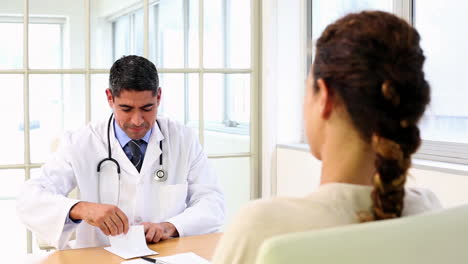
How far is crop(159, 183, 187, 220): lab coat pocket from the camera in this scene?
2191mm

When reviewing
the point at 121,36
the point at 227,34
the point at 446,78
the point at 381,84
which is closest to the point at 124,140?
the point at 121,36

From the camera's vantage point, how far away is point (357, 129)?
82 cm

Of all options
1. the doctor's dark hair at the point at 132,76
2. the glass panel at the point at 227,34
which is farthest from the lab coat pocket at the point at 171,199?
the glass panel at the point at 227,34

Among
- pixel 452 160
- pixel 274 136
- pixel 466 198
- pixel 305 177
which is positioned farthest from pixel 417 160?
pixel 274 136

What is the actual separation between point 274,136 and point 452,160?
116 cm

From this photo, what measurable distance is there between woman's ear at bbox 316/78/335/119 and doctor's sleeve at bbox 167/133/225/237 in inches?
49.4

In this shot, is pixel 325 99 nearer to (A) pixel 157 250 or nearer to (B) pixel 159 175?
(A) pixel 157 250

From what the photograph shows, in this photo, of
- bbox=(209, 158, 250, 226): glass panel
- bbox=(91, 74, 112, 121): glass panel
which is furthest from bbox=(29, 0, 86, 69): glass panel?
bbox=(209, 158, 250, 226): glass panel

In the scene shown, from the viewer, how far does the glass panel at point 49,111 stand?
2.69 meters

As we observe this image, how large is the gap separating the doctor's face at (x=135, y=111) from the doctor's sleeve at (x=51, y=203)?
0.24 metres

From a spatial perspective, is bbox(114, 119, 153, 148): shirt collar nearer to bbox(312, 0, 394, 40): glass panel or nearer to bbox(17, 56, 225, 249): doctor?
bbox(17, 56, 225, 249): doctor

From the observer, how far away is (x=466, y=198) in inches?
69.6

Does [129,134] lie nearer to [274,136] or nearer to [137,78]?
[137,78]

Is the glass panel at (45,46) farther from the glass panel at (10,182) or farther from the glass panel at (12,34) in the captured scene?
the glass panel at (10,182)
